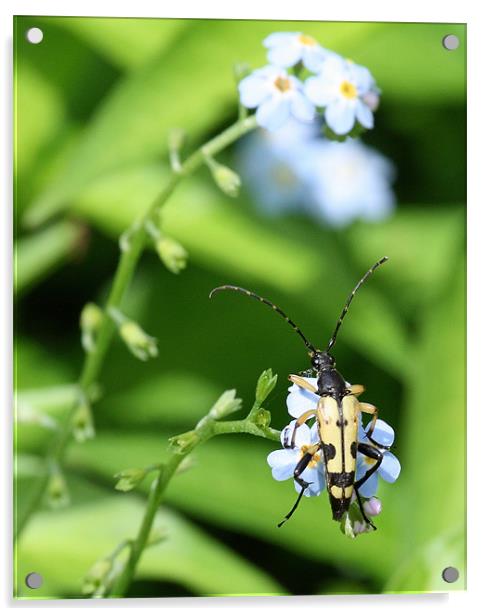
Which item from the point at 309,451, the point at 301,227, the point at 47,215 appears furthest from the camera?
the point at 301,227

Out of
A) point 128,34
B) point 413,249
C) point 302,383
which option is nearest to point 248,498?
point 302,383

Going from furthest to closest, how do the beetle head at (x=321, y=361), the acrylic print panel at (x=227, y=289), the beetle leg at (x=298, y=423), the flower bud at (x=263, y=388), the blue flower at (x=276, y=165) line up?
the blue flower at (x=276, y=165)
the acrylic print panel at (x=227, y=289)
the beetle head at (x=321, y=361)
the beetle leg at (x=298, y=423)
the flower bud at (x=263, y=388)

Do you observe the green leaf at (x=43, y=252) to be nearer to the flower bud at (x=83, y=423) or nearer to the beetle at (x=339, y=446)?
the flower bud at (x=83, y=423)

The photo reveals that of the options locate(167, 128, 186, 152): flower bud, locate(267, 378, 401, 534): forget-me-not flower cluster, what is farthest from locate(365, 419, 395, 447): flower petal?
locate(167, 128, 186, 152): flower bud

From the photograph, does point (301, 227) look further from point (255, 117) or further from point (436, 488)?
point (436, 488)

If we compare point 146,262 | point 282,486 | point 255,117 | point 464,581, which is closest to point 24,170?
point 146,262

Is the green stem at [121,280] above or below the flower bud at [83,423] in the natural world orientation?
above
